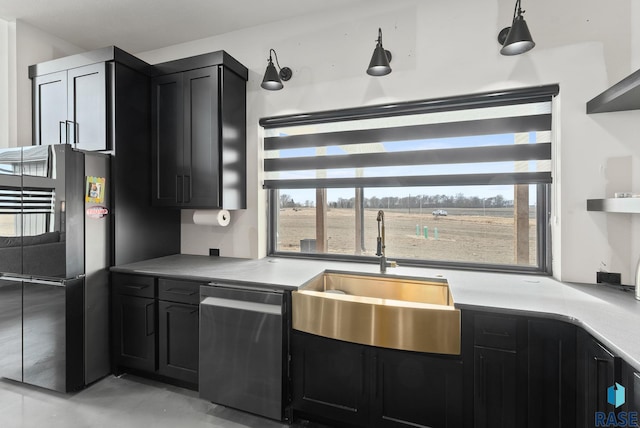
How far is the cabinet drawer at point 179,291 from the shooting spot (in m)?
2.22

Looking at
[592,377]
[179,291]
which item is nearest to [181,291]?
[179,291]

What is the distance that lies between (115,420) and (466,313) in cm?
226

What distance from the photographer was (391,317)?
1.69 meters

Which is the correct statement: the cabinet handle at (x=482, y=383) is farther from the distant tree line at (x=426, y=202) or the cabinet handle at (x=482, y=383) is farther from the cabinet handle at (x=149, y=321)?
the cabinet handle at (x=149, y=321)

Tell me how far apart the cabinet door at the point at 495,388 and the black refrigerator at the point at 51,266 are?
→ 2652 millimetres

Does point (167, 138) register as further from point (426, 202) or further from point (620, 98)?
point (620, 98)

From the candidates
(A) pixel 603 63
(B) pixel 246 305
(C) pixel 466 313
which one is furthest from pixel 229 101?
(A) pixel 603 63

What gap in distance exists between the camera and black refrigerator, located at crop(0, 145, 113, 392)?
2.21 metres

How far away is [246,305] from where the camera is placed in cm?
201

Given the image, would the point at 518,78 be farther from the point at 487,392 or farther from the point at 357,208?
the point at 487,392

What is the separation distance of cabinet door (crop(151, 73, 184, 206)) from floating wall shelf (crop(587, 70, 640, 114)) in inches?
116

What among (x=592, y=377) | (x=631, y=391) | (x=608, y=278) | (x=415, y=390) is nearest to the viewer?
(x=631, y=391)

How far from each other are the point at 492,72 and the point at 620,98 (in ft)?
2.46

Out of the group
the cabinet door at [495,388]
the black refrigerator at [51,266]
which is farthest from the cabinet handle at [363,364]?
the black refrigerator at [51,266]
